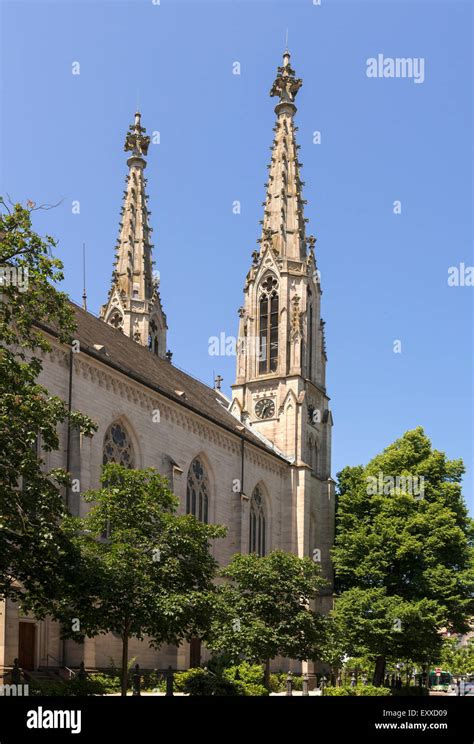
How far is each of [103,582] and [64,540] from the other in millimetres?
3568

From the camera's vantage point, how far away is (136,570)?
83.9 ft

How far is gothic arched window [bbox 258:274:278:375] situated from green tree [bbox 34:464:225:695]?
31.7m

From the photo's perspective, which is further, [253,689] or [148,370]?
[148,370]

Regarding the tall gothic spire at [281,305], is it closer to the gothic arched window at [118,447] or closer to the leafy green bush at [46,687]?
the gothic arched window at [118,447]

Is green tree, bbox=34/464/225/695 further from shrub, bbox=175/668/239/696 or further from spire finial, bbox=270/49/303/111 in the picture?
spire finial, bbox=270/49/303/111

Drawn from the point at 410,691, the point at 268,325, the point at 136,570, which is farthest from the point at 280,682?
the point at 268,325

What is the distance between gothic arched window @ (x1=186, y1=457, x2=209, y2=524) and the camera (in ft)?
151

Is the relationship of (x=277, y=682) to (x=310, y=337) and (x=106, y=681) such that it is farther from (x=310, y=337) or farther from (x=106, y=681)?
(x=310, y=337)

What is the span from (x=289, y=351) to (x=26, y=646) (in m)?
32.1

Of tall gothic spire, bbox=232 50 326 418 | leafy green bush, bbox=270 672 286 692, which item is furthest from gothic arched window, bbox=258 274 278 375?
leafy green bush, bbox=270 672 286 692
